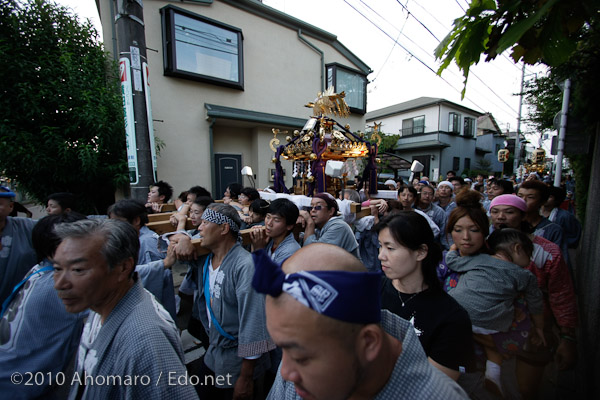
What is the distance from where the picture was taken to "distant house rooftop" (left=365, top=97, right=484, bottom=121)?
24.1m

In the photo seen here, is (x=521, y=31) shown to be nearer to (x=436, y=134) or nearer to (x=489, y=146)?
(x=436, y=134)

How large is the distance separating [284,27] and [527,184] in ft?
38.3

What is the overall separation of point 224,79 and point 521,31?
1022cm

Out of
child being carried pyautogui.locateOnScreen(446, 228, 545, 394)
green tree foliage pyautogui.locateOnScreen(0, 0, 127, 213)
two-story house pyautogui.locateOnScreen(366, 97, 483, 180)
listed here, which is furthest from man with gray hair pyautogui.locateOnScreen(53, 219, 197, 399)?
two-story house pyautogui.locateOnScreen(366, 97, 483, 180)

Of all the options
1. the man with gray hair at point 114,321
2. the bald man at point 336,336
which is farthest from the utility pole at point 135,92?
the bald man at point 336,336

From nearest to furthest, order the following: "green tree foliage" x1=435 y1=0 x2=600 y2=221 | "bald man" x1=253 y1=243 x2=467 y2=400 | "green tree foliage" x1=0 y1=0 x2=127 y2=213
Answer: "bald man" x1=253 y1=243 x2=467 y2=400 → "green tree foliage" x1=435 y1=0 x2=600 y2=221 → "green tree foliage" x1=0 y1=0 x2=127 y2=213

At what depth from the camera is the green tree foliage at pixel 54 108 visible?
18.0 ft

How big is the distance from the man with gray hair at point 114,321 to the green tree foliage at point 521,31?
2216 millimetres

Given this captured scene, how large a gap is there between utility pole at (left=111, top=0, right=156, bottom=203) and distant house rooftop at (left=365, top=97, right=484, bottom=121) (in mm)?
25217

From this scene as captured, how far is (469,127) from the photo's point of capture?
25891 millimetres

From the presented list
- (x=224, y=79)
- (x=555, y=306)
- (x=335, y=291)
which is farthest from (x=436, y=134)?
(x=335, y=291)

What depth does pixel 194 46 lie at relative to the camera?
9.02 metres

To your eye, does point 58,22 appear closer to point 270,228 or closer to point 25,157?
point 25,157

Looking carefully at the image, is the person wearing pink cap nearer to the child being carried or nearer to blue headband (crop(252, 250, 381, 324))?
the child being carried
